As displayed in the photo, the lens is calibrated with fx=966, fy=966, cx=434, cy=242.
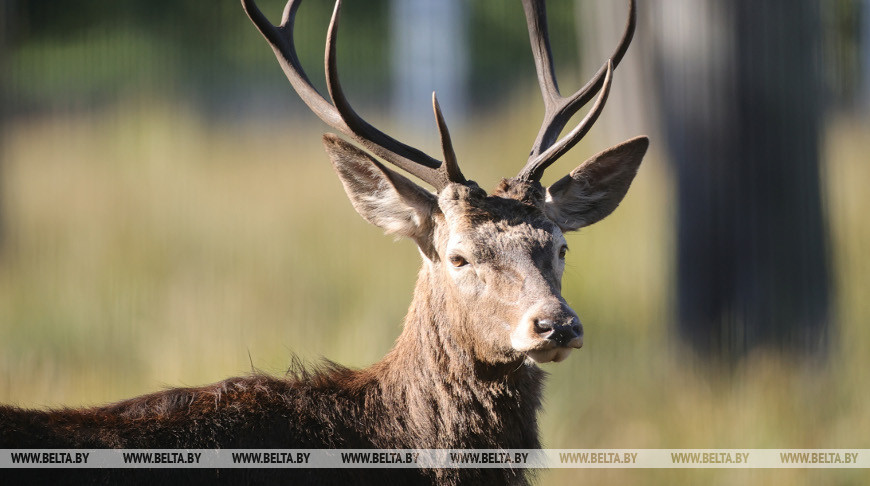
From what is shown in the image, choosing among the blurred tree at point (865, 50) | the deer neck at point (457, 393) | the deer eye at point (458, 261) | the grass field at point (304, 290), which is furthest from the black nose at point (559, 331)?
the blurred tree at point (865, 50)

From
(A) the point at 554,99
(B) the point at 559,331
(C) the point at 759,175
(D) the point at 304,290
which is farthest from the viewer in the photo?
(D) the point at 304,290

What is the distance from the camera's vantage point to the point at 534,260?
13.2 ft

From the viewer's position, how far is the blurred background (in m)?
6.55

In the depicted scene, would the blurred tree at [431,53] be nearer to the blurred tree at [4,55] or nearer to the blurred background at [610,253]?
the blurred background at [610,253]

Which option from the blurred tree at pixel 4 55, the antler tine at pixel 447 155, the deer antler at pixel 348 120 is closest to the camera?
the antler tine at pixel 447 155

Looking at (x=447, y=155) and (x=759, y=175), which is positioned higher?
(x=447, y=155)

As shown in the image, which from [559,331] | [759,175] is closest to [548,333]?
[559,331]

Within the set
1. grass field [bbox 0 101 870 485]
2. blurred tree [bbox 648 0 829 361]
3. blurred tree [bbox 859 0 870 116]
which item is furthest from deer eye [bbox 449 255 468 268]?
blurred tree [bbox 859 0 870 116]

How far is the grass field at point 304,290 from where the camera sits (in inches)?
246

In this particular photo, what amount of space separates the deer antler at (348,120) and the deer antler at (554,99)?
378 millimetres

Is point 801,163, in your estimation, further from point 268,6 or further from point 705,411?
point 268,6

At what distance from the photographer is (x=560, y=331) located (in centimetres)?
363

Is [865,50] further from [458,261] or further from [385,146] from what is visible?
[458,261]

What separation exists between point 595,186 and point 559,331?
126cm
